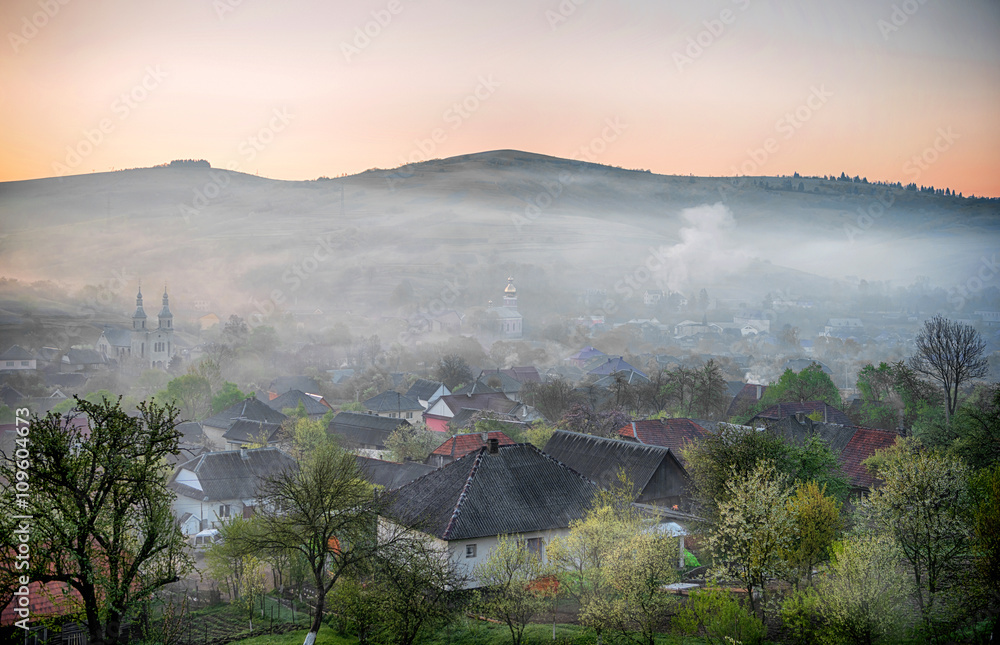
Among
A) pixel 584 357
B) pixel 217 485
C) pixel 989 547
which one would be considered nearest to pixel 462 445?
pixel 217 485

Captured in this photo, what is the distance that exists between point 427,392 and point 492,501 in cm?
5692

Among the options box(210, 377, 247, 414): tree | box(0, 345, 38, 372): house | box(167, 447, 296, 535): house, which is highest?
box(0, 345, 38, 372): house

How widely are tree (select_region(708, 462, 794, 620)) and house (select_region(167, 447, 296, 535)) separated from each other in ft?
98.1

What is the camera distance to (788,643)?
2042 centimetres

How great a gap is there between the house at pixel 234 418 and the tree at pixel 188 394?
7.31 m

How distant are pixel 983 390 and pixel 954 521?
53.1 meters

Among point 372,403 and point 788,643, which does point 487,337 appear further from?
point 788,643

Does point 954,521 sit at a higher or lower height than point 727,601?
higher

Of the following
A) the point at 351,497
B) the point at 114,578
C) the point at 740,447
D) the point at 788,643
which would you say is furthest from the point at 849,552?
the point at 114,578

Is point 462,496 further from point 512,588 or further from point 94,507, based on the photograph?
point 94,507

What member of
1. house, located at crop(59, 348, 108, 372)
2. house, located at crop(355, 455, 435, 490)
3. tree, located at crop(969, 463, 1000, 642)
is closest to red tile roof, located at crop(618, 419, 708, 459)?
house, located at crop(355, 455, 435, 490)

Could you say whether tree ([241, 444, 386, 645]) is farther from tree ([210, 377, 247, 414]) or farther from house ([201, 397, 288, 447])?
tree ([210, 377, 247, 414])

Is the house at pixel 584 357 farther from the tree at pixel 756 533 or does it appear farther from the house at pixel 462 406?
the tree at pixel 756 533

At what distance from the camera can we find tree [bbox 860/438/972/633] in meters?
20.7
